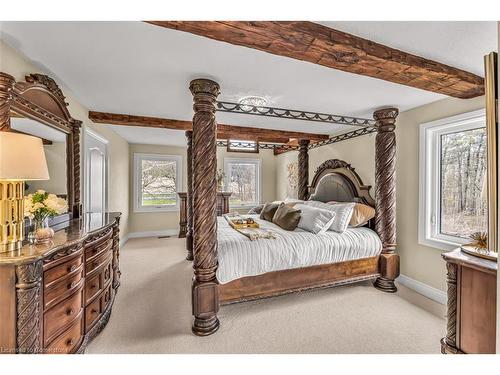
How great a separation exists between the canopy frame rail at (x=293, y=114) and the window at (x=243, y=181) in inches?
126

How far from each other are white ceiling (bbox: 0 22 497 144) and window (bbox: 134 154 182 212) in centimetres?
257

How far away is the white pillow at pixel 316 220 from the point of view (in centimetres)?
264

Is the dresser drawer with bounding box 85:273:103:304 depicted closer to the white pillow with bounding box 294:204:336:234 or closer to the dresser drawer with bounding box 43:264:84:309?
the dresser drawer with bounding box 43:264:84:309

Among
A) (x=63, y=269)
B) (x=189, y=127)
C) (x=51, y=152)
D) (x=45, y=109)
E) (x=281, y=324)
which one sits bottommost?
(x=281, y=324)

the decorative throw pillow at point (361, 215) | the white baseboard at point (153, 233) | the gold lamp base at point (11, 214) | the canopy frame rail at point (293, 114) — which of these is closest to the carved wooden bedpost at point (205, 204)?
the canopy frame rail at point (293, 114)

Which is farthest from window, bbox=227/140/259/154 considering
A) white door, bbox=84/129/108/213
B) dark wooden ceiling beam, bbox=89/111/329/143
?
white door, bbox=84/129/108/213

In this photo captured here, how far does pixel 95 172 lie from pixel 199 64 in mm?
2358

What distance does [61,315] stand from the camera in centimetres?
137

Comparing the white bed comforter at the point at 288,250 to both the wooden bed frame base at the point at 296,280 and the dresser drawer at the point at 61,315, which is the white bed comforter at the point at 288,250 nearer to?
the wooden bed frame base at the point at 296,280

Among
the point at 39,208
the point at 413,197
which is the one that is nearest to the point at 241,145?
the point at 413,197

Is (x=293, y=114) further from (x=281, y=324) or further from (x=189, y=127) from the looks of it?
(x=281, y=324)

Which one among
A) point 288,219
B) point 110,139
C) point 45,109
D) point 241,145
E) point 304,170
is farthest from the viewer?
point 304,170

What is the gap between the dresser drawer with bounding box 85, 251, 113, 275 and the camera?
5.47 ft
